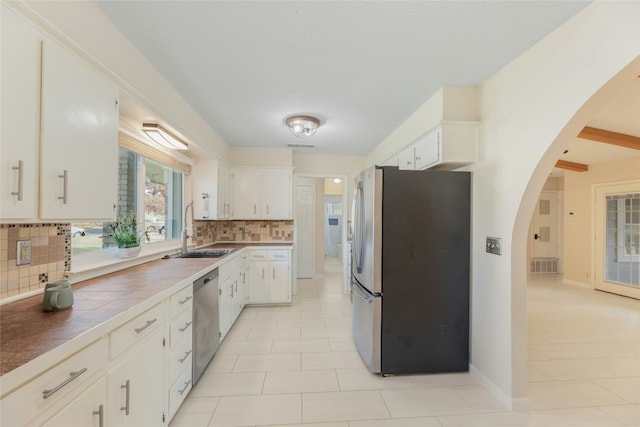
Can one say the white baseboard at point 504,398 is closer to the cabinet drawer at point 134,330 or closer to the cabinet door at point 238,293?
the cabinet drawer at point 134,330

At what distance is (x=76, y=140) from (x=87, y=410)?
3.92 ft

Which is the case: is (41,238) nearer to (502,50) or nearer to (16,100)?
(16,100)

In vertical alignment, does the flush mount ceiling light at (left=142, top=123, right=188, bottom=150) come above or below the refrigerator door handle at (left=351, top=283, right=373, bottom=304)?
above

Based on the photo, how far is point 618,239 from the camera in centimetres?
488

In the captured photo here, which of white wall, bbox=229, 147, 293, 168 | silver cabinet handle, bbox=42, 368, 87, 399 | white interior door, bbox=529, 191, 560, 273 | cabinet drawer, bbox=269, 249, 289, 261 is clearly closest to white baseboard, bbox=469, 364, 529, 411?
silver cabinet handle, bbox=42, 368, 87, 399

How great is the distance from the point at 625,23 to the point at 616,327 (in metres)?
3.80

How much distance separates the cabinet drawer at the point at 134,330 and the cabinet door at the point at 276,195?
2870 millimetres

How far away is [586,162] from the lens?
515 cm

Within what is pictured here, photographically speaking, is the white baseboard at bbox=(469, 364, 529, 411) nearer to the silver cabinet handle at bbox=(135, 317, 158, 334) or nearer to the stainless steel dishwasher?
the stainless steel dishwasher

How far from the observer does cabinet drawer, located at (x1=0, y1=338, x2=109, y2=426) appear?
2.49 feet

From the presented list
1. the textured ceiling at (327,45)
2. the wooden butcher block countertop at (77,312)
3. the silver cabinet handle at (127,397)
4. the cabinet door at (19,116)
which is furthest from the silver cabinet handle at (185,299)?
the textured ceiling at (327,45)

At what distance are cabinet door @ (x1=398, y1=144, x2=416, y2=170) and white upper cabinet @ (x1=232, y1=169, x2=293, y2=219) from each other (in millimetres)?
1884

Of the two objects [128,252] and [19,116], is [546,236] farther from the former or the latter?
[19,116]

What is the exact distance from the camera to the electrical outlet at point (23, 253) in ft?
4.55
